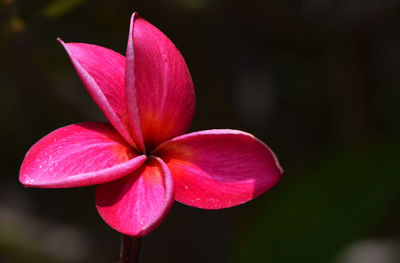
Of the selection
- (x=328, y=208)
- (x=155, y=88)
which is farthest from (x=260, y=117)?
(x=155, y=88)

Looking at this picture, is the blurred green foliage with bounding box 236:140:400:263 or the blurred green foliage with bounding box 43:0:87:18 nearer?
the blurred green foliage with bounding box 43:0:87:18

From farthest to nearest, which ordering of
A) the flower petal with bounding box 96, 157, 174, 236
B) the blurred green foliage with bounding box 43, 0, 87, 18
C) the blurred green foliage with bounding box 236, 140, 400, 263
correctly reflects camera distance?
1. the blurred green foliage with bounding box 236, 140, 400, 263
2. the blurred green foliage with bounding box 43, 0, 87, 18
3. the flower petal with bounding box 96, 157, 174, 236

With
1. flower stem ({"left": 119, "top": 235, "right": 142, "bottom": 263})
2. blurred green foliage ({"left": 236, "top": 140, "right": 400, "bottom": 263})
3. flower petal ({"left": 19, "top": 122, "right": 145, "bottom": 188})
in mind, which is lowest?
blurred green foliage ({"left": 236, "top": 140, "right": 400, "bottom": 263})

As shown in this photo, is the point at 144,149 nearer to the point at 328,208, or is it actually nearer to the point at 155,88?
the point at 155,88

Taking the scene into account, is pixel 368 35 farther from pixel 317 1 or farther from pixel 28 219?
pixel 28 219

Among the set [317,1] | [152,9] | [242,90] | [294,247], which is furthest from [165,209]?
[242,90]

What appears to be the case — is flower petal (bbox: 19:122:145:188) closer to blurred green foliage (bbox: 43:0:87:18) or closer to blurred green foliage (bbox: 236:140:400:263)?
blurred green foliage (bbox: 43:0:87:18)

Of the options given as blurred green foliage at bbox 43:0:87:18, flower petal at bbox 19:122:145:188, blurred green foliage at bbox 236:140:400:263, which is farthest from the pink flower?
blurred green foliage at bbox 236:140:400:263
